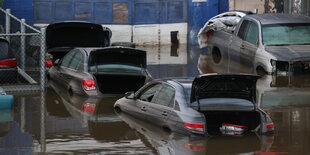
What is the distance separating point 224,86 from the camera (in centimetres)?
1227

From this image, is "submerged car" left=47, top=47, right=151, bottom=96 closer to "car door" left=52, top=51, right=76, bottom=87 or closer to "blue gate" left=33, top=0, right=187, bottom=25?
"car door" left=52, top=51, right=76, bottom=87

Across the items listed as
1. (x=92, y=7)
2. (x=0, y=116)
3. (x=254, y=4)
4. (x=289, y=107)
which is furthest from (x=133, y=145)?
(x=254, y=4)

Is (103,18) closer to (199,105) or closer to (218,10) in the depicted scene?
(218,10)

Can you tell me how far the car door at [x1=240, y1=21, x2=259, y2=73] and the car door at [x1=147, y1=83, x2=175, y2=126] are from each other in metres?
7.47

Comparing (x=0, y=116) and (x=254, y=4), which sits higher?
(x=254, y=4)

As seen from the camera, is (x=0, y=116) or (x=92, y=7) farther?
(x=92, y=7)

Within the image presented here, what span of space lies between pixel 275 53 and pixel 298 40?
48.2 inches

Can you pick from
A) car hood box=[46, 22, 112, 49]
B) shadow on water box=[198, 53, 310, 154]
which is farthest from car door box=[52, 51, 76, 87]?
shadow on water box=[198, 53, 310, 154]

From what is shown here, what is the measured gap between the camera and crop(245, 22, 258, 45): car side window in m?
20.4

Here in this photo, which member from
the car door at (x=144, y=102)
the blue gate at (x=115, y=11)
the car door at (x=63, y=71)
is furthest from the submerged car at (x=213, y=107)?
the blue gate at (x=115, y=11)

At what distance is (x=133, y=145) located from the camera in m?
11.6

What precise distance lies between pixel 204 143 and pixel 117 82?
204 inches

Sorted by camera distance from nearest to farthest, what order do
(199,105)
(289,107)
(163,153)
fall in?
(163,153) < (199,105) < (289,107)

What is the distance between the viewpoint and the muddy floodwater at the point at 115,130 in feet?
37.2
